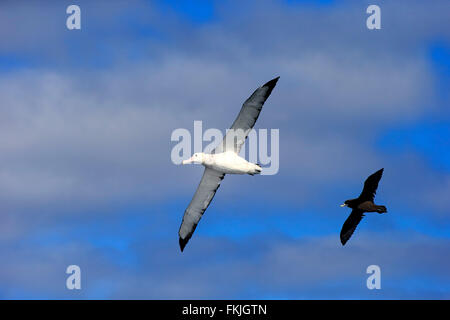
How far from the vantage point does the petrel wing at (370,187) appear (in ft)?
139

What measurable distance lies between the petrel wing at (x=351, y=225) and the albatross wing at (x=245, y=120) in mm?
8749

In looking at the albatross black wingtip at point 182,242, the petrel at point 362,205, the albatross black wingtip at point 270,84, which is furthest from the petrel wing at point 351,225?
the albatross black wingtip at point 270,84

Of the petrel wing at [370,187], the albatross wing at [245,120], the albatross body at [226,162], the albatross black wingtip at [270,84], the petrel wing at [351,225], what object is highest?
the albatross black wingtip at [270,84]

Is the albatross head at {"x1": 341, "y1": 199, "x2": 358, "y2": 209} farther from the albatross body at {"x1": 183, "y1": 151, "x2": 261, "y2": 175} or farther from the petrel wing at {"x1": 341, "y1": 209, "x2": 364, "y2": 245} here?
the albatross body at {"x1": 183, "y1": 151, "x2": 261, "y2": 175}

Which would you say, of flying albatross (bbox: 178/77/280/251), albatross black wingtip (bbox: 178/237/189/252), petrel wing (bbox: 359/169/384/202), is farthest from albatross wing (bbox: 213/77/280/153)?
petrel wing (bbox: 359/169/384/202)

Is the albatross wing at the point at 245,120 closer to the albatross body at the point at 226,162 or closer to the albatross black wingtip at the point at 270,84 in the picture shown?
the albatross black wingtip at the point at 270,84

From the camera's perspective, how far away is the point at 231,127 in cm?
3991

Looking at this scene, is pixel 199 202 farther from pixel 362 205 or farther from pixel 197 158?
pixel 362 205

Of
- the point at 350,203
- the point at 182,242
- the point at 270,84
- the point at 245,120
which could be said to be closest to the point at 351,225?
the point at 350,203

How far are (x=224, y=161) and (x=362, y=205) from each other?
8511mm

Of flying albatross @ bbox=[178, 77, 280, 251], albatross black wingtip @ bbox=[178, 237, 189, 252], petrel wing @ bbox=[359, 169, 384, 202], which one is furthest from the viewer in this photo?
albatross black wingtip @ bbox=[178, 237, 189, 252]

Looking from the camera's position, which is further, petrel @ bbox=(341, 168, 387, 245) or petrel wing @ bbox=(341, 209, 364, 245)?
petrel wing @ bbox=(341, 209, 364, 245)

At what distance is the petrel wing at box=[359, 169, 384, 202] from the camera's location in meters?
42.4
